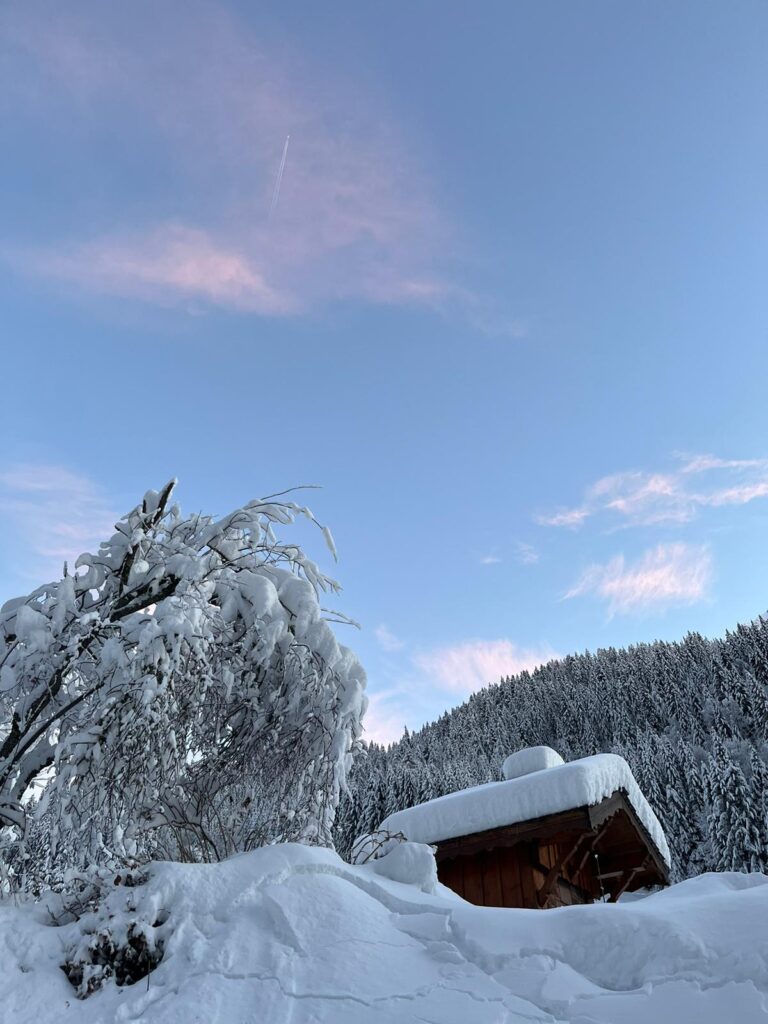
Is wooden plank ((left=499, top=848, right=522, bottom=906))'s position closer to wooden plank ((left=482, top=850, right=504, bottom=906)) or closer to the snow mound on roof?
wooden plank ((left=482, top=850, right=504, bottom=906))

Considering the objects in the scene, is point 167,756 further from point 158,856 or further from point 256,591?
point 158,856

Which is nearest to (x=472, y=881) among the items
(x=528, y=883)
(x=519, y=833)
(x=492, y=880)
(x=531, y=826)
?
(x=492, y=880)

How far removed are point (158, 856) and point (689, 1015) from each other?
4877 mm

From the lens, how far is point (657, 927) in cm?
350

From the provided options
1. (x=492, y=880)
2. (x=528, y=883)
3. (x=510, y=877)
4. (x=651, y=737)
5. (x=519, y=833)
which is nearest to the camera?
(x=519, y=833)

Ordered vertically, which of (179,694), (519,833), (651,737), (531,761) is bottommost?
(519,833)

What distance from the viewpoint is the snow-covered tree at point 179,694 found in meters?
4.73

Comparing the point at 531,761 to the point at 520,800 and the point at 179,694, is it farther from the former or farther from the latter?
the point at 179,694

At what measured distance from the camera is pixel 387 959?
11.9 ft

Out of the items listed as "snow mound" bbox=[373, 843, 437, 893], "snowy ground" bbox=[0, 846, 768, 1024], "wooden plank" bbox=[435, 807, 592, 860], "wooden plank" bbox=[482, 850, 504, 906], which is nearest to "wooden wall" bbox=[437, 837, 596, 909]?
"wooden plank" bbox=[482, 850, 504, 906]

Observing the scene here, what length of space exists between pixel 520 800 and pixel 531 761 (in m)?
3.16

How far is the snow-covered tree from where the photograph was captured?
473 cm

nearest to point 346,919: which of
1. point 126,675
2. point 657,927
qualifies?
point 657,927

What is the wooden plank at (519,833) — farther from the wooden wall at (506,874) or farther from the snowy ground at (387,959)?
the snowy ground at (387,959)
